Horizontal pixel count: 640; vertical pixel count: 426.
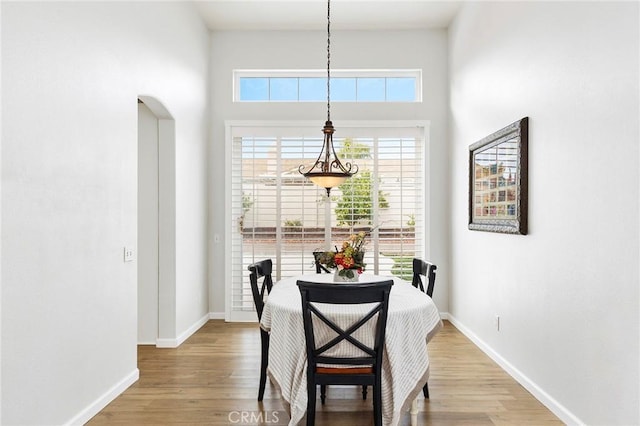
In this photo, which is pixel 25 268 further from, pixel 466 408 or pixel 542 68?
pixel 542 68

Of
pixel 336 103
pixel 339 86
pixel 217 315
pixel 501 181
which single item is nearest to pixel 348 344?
pixel 501 181

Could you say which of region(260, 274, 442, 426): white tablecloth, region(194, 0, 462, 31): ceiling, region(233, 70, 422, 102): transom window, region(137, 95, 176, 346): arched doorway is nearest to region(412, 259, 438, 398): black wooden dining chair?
region(260, 274, 442, 426): white tablecloth

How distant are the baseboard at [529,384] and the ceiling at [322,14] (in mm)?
3530

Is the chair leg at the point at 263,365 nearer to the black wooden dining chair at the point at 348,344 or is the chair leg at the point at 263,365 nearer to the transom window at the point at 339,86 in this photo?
the black wooden dining chair at the point at 348,344

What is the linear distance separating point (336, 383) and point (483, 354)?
218 cm

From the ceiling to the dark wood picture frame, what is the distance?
1.75 m

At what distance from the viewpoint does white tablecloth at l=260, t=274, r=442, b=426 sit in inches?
95.3

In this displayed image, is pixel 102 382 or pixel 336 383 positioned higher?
pixel 336 383

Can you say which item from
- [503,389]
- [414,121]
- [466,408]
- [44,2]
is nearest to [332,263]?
[466,408]

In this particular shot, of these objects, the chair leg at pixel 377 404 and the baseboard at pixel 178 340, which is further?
the baseboard at pixel 178 340

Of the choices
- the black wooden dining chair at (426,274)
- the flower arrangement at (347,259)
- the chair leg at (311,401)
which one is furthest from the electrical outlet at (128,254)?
the black wooden dining chair at (426,274)

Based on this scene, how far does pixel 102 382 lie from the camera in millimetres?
2932

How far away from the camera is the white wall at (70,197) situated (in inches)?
83.4

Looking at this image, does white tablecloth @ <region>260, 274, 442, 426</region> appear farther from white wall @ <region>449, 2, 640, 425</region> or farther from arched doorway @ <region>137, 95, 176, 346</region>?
arched doorway @ <region>137, 95, 176, 346</region>
